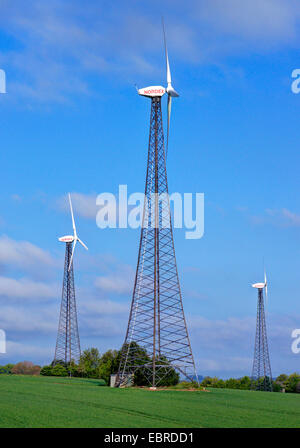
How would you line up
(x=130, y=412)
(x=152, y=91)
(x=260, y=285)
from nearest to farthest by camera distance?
(x=130, y=412) < (x=152, y=91) < (x=260, y=285)

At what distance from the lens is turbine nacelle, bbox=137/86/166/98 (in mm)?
65188

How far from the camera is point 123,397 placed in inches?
1944

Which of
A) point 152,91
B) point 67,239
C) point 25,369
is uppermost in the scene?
point 152,91

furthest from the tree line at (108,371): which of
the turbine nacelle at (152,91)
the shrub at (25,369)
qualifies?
the turbine nacelle at (152,91)

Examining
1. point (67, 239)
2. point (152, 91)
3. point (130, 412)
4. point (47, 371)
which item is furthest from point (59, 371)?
point (130, 412)

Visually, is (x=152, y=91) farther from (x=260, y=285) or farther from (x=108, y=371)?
(x=260, y=285)

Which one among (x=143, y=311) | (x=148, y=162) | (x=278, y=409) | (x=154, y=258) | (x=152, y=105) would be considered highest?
(x=152, y=105)

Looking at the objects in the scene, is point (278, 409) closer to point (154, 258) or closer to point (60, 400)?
point (60, 400)

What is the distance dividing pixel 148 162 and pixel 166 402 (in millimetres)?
28561

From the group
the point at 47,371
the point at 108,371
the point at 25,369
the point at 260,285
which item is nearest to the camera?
the point at 108,371

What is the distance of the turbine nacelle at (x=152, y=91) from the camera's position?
214 ft

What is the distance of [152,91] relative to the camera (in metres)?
65.4

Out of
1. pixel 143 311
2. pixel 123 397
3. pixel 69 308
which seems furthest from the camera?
pixel 69 308
